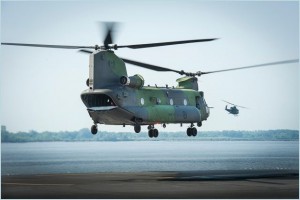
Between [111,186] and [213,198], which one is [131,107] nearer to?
[111,186]

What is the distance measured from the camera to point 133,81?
49.5 metres

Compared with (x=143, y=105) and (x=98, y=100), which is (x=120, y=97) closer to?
(x=98, y=100)

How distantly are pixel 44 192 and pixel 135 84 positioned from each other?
40.9 ft

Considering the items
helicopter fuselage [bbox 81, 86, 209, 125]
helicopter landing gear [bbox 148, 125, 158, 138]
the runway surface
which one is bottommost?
the runway surface

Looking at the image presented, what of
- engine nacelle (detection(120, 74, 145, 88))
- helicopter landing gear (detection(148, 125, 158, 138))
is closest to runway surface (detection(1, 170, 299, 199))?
helicopter landing gear (detection(148, 125, 158, 138))

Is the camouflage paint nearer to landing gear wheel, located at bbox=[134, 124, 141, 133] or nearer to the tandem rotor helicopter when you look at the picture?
the tandem rotor helicopter

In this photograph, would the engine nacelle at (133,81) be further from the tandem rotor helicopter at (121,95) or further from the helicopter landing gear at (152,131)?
the helicopter landing gear at (152,131)

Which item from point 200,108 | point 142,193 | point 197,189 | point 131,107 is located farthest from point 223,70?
point 142,193

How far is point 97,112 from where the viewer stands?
48.3 meters

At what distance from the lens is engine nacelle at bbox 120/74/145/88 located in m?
48.8

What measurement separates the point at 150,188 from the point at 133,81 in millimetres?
9759

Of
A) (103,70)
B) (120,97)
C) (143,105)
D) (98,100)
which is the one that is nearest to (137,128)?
(143,105)

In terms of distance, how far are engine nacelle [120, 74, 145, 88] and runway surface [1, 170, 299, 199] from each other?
7.37 metres

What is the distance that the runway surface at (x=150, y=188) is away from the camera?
128 ft
